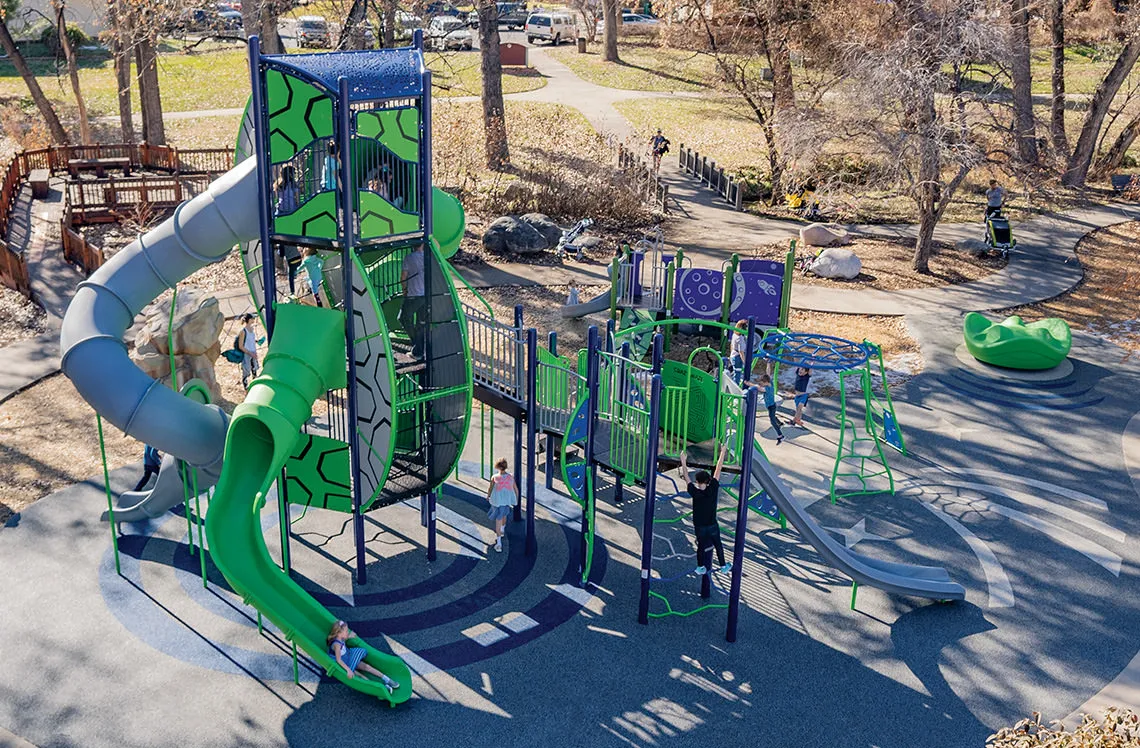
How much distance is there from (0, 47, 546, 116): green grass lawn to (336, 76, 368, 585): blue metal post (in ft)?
101

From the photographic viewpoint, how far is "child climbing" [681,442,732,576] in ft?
38.7

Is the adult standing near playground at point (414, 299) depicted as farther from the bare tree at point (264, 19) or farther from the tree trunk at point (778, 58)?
the tree trunk at point (778, 58)

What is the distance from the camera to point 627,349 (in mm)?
15016

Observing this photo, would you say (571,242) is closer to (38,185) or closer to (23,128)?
(38,185)

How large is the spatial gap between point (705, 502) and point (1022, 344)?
9.78 meters

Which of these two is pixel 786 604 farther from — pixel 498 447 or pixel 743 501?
pixel 498 447

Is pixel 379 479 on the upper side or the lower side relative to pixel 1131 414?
upper

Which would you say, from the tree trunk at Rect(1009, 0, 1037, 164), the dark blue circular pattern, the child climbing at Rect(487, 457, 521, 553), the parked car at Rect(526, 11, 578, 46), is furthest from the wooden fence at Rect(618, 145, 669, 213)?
the parked car at Rect(526, 11, 578, 46)

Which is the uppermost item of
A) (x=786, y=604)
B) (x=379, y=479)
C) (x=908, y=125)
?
(x=908, y=125)

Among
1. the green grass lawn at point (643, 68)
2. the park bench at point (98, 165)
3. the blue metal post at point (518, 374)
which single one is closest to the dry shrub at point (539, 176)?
the park bench at point (98, 165)

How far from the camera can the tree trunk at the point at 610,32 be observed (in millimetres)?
51500

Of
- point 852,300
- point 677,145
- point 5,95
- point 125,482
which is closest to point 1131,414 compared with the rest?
point 852,300

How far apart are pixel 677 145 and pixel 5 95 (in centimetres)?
2700

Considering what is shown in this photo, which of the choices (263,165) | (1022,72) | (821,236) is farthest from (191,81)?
(263,165)
